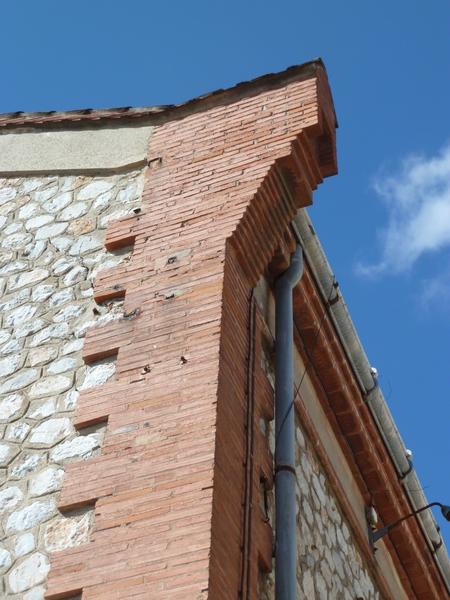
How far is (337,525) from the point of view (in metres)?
7.33

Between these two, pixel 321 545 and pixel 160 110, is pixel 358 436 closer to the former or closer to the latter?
pixel 321 545

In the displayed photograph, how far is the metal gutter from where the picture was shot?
7.73 metres

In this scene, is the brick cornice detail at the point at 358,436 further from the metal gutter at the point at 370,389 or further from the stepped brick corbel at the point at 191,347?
the stepped brick corbel at the point at 191,347

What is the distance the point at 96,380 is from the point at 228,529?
1381mm

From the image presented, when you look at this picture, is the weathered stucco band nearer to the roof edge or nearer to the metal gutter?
the roof edge

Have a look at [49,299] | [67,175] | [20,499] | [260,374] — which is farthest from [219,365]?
[67,175]

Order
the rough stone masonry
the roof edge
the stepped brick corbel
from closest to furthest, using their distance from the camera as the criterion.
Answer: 1. the stepped brick corbel
2. the rough stone masonry
3. the roof edge

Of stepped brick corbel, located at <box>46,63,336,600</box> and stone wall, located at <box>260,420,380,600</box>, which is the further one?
stone wall, located at <box>260,420,380,600</box>

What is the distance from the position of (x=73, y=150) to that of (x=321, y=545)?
346 centimetres

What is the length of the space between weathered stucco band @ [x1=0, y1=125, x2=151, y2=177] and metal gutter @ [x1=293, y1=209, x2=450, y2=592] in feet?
4.37

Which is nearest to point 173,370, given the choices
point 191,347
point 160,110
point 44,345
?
point 191,347

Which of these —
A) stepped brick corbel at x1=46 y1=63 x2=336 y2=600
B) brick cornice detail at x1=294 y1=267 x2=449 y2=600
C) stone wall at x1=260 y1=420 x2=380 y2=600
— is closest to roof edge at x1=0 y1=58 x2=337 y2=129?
stepped brick corbel at x1=46 y1=63 x2=336 y2=600

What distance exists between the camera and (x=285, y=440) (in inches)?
240

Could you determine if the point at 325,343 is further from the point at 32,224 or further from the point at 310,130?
the point at 32,224
